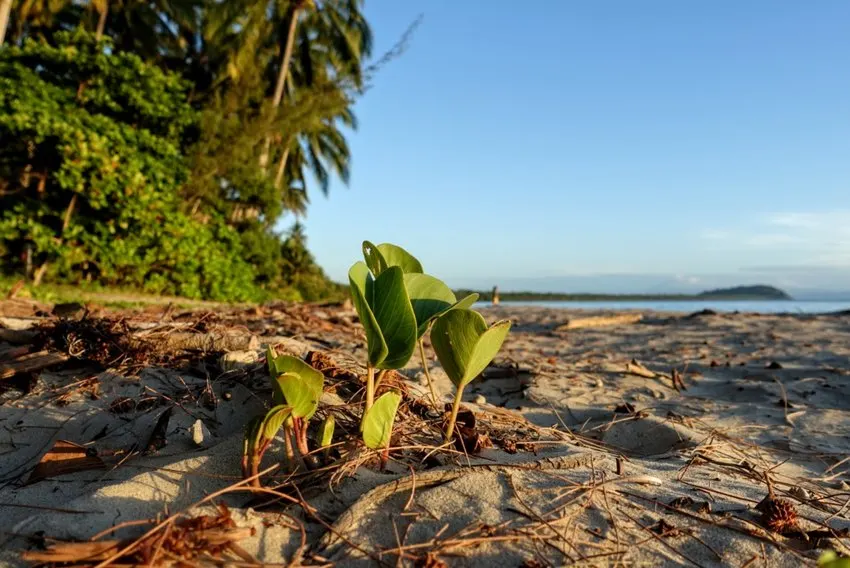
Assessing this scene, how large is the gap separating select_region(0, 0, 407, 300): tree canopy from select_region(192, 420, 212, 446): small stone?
8.40 metres

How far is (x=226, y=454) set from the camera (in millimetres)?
1521

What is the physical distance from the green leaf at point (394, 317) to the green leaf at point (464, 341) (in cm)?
14

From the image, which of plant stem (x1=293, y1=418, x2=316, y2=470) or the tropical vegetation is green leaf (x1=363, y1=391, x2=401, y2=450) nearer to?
the tropical vegetation

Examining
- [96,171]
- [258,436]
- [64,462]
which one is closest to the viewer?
[258,436]

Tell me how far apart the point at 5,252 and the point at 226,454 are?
952 centimetres

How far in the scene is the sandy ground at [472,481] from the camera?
3.91 ft

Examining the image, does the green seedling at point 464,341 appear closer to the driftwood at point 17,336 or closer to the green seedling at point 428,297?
the green seedling at point 428,297

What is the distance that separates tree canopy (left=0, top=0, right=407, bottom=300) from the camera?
28.1 ft

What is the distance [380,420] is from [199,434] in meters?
0.61

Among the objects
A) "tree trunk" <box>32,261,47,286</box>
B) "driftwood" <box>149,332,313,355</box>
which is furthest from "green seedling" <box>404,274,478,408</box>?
"tree trunk" <box>32,261,47,286</box>

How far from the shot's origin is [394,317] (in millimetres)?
1372

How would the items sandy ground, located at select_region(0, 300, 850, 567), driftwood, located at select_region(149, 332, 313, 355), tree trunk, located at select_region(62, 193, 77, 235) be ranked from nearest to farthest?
sandy ground, located at select_region(0, 300, 850, 567) → driftwood, located at select_region(149, 332, 313, 355) → tree trunk, located at select_region(62, 193, 77, 235)

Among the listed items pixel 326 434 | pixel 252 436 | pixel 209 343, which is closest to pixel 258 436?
pixel 252 436

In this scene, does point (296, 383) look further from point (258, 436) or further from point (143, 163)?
point (143, 163)
